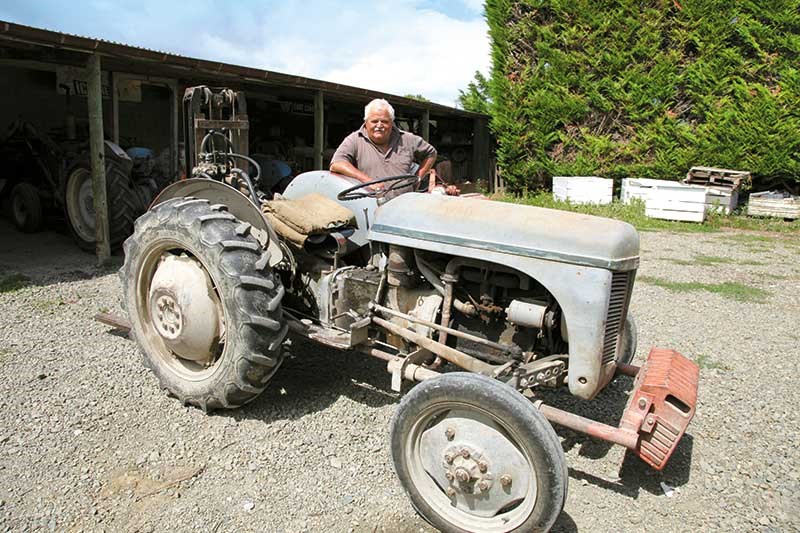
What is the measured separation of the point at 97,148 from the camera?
6.09 metres

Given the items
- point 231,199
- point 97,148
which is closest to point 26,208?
point 97,148

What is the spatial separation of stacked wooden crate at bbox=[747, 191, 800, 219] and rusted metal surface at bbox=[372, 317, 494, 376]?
1107cm

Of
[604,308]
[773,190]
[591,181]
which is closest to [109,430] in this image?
[604,308]

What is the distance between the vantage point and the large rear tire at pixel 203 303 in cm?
288

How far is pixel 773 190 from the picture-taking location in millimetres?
12258

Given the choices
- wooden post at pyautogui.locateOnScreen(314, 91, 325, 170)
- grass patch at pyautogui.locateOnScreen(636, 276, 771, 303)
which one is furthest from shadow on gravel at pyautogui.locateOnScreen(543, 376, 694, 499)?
wooden post at pyautogui.locateOnScreen(314, 91, 325, 170)

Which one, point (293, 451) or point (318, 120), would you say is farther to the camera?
point (318, 120)

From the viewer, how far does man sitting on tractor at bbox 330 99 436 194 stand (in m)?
3.86

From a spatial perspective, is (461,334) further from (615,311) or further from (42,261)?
(42,261)

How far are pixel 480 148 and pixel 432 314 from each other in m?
14.4

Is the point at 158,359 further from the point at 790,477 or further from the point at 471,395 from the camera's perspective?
the point at 790,477

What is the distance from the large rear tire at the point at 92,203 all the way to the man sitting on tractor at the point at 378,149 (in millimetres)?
3547

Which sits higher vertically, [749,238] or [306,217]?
[306,217]

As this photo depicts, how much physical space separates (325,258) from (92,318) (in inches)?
92.9
